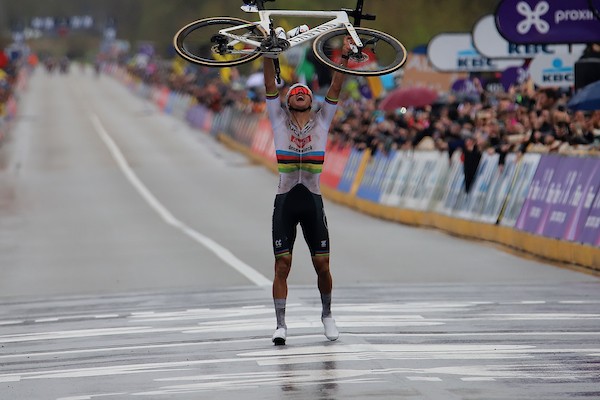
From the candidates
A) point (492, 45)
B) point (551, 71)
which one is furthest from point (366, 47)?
point (492, 45)

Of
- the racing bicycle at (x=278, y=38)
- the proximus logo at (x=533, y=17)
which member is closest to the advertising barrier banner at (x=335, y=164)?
the proximus logo at (x=533, y=17)

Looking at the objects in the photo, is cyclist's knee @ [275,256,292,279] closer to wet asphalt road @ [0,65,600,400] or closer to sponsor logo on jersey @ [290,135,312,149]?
wet asphalt road @ [0,65,600,400]

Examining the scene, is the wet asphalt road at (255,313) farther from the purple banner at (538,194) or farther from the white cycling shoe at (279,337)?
the purple banner at (538,194)

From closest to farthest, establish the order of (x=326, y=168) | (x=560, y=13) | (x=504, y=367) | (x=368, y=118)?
1. (x=504, y=367)
2. (x=560, y=13)
3. (x=368, y=118)
4. (x=326, y=168)

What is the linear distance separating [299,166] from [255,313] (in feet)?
9.72

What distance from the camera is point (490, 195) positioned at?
25.2m

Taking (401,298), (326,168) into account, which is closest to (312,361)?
(401,298)

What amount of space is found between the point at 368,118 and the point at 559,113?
46.2ft

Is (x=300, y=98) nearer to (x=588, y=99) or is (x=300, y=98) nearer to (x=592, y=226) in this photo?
Result: (x=592, y=226)

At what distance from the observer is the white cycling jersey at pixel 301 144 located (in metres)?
12.1

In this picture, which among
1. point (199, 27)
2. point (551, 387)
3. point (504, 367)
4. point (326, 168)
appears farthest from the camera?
point (326, 168)

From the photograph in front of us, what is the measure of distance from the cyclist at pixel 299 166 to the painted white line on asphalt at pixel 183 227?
6083mm

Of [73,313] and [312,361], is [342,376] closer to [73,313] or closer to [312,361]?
[312,361]

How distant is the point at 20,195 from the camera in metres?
41.5
